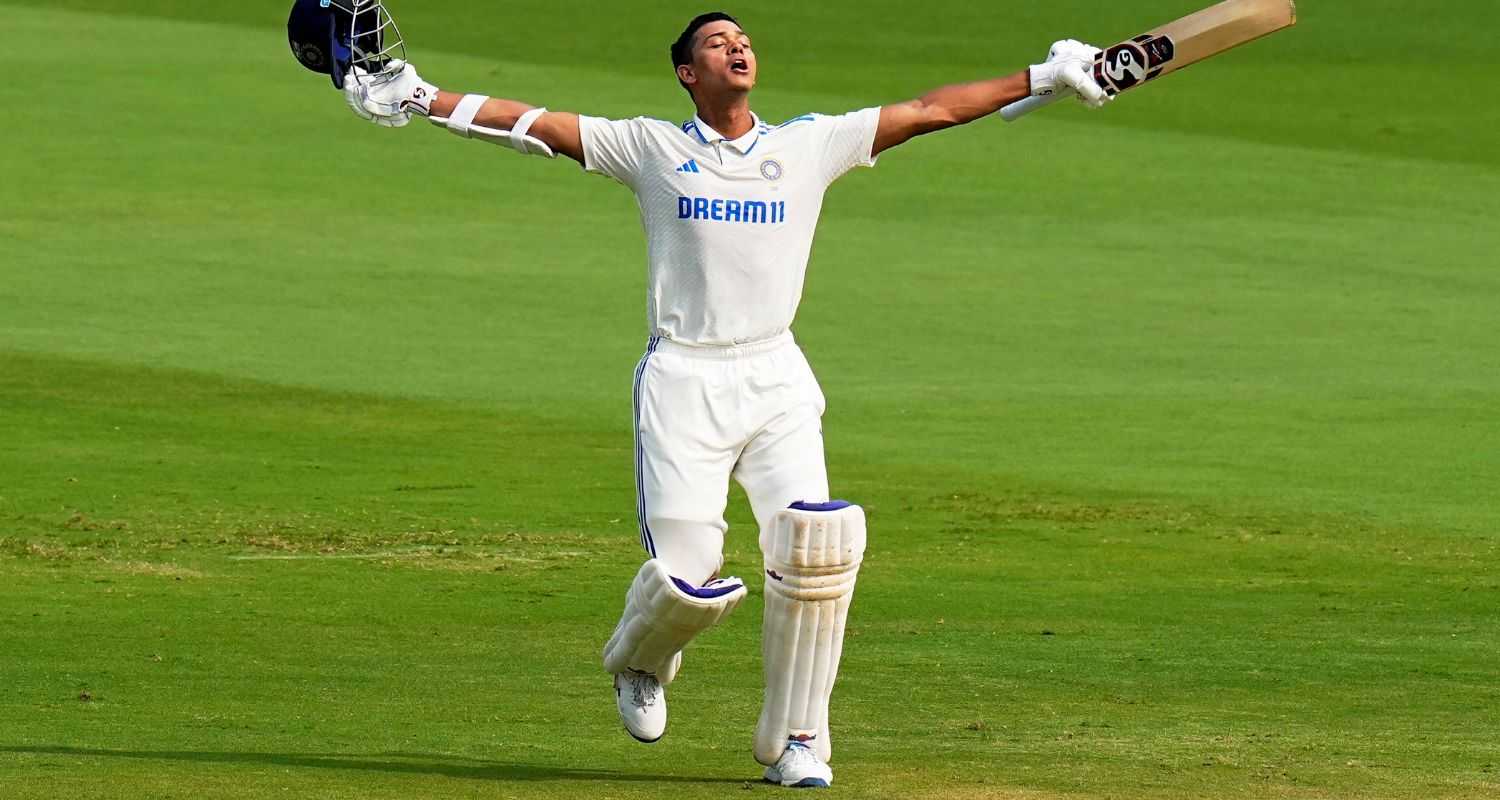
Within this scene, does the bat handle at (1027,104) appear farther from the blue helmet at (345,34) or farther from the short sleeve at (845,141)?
the blue helmet at (345,34)

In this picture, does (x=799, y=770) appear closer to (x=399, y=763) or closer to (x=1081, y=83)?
(x=399, y=763)

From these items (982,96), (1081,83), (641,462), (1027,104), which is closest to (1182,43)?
(1081,83)

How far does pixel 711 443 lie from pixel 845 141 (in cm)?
104

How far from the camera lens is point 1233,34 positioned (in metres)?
8.70

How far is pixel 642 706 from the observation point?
Result: 8352 millimetres

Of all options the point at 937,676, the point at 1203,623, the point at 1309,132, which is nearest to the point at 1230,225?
the point at 1309,132

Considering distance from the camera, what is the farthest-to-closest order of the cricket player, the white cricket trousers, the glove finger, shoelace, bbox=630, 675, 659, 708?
the glove finger
shoelace, bbox=630, 675, 659, 708
the white cricket trousers
the cricket player

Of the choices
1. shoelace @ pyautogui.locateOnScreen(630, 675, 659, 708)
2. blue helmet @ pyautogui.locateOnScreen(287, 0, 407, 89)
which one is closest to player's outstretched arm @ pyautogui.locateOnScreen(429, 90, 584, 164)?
blue helmet @ pyautogui.locateOnScreen(287, 0, 407, 89)

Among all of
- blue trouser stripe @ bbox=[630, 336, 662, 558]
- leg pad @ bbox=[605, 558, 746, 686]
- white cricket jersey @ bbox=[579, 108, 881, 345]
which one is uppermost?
white cricket jersey @ bbox=[579, 108, 881, 345]

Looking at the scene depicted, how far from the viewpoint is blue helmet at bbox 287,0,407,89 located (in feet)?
28.4

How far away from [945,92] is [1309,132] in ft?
94.2

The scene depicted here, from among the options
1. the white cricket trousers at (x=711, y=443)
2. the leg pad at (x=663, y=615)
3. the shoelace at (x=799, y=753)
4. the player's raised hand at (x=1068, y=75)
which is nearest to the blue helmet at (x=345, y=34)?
the white cricket trousers at (x=711, y=443)

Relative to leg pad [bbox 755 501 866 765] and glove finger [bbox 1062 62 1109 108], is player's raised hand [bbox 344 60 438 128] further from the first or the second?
glove finger [bbox 1062 62 1109 108]

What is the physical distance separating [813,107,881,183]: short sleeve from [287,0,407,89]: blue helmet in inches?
54.7
